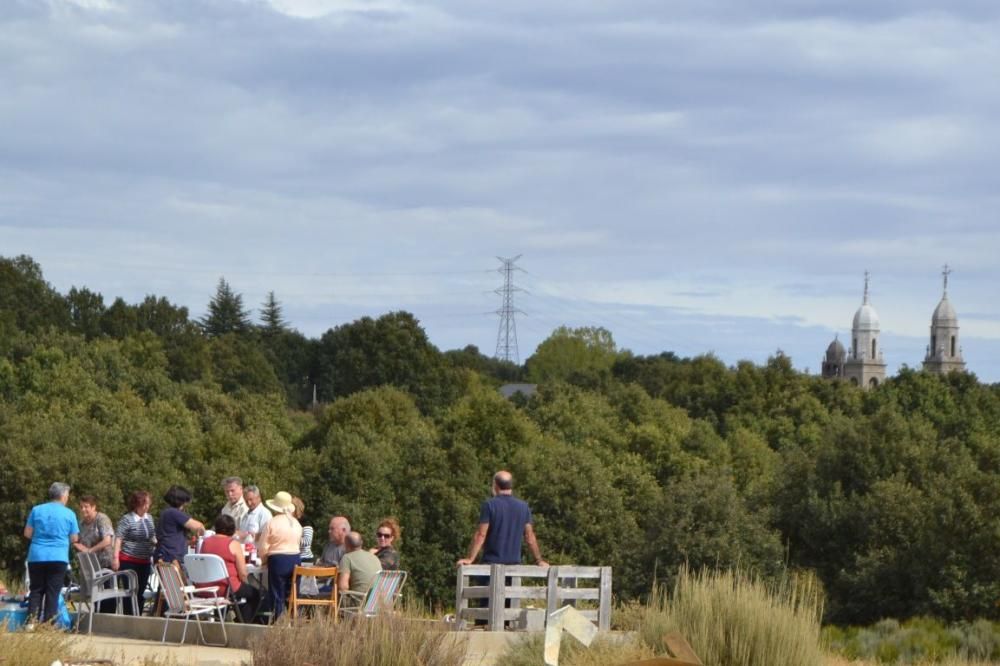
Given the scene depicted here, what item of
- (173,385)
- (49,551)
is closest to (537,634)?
(49,551)

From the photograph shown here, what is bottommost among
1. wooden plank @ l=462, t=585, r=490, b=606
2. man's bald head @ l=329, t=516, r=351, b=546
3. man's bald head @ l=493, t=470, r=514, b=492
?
wooden plank @ l=462, t=585, r=490, b=606

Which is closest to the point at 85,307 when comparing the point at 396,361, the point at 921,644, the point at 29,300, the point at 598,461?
the point at 29,300

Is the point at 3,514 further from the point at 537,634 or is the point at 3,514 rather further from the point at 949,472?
the point at 537,634

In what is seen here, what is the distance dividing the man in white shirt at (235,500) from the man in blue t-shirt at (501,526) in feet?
8.80

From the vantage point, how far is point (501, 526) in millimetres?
14438

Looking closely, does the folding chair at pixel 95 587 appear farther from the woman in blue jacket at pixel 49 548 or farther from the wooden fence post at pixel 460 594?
the wooden fence post at pixel 460 594

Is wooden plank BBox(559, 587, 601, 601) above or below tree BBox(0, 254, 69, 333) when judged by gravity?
below

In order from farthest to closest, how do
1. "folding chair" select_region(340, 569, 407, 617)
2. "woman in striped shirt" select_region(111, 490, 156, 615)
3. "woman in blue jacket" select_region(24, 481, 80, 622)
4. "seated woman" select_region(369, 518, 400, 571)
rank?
"woman in striped shirt" select_region(111, 490, 156, 615)
"seated woman" select_region(369, 518, 400, 571)
"woman in blue jacket" select_region(24, 481, 80, 622)
"folding chair" select_region(340, 569, 407, 617)

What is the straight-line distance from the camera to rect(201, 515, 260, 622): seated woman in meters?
14.7

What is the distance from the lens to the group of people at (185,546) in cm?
1447

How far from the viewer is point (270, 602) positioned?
14688 millimetres

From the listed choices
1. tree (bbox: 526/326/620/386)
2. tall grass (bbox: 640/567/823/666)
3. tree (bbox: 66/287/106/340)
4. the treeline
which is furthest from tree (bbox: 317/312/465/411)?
tall grass (bbox: 640/567/823/666)

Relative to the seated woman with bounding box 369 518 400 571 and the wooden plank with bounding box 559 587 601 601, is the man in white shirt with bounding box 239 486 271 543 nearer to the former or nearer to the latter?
the seated woman with bounding box 369 518 400 571

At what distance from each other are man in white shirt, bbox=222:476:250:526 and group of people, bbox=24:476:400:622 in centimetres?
1
